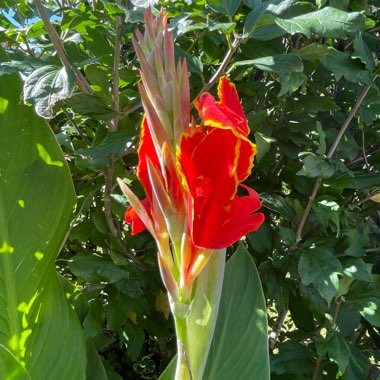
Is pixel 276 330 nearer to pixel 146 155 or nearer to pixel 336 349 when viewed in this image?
→ pixel 336 349

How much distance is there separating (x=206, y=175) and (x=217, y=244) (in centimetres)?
8

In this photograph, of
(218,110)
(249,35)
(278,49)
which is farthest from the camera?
(278,49)

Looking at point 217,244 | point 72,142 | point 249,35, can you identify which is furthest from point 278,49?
point 217,244

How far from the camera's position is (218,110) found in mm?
541

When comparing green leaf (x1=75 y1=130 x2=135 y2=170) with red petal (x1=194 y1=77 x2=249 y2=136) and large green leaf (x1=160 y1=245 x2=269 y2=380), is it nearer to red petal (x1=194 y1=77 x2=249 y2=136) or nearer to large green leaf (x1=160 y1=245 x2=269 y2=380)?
large green leaf (x1=160 y1=245 x2=269 y2=380)

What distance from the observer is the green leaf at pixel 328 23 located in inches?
29.9

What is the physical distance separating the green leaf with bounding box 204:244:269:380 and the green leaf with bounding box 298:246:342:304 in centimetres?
11

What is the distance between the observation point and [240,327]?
1.05m

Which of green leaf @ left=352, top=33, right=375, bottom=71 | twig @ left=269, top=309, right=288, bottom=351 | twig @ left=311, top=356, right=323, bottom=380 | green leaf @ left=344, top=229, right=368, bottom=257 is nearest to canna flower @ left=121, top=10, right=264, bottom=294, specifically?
green leaf @ left=352, top=33, right=375, bottom=71

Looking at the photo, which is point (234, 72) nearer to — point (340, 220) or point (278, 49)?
point (278, 49)

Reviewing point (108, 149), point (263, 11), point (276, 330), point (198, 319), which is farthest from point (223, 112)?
point (276, 330)

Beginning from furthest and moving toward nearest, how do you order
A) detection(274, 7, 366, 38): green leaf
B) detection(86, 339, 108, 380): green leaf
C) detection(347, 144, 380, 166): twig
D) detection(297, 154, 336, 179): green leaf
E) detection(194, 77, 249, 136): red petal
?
detection(347, 144, 380, 166): twig, detection(86, 339, 108, 380): green leaf, detection(297, 154, 336, 179): green leaf, detection(274, 7, 366, 38): green leaf, detection(194, 77, 249, 136): red petal

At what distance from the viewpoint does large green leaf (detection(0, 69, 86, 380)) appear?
3.24ft

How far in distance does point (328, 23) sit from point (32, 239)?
0.67 m
